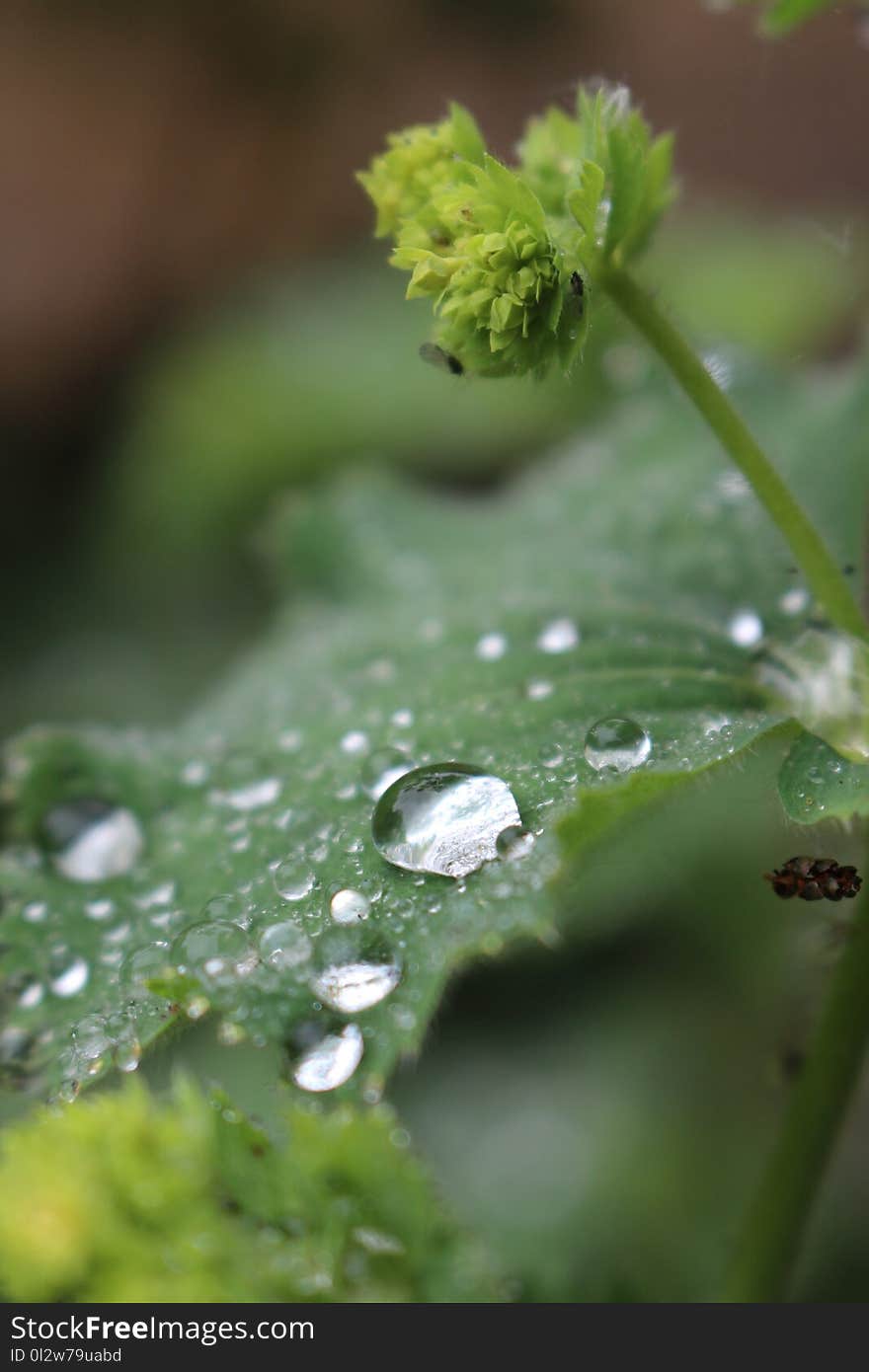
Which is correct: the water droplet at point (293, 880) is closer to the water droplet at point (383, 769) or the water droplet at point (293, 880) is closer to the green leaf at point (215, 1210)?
the water droplet at point (383, 769)

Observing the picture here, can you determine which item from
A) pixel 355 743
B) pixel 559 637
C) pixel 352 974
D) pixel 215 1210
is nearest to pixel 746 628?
pixel 559 637

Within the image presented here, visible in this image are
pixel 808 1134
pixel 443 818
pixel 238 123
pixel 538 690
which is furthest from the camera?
pixel 238 123

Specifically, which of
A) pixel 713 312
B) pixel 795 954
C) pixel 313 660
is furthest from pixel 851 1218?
pixel 713 312

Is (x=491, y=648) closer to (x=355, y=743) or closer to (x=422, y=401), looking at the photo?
(x=355, y=743)

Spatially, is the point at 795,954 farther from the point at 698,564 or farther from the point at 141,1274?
the point at 141,1274

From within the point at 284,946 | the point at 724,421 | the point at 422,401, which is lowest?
the point at 422,401

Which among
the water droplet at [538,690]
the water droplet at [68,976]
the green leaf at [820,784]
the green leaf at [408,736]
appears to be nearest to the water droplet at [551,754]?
the green leaf at [408,736]

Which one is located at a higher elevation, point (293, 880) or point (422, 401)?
point (293, 880)
